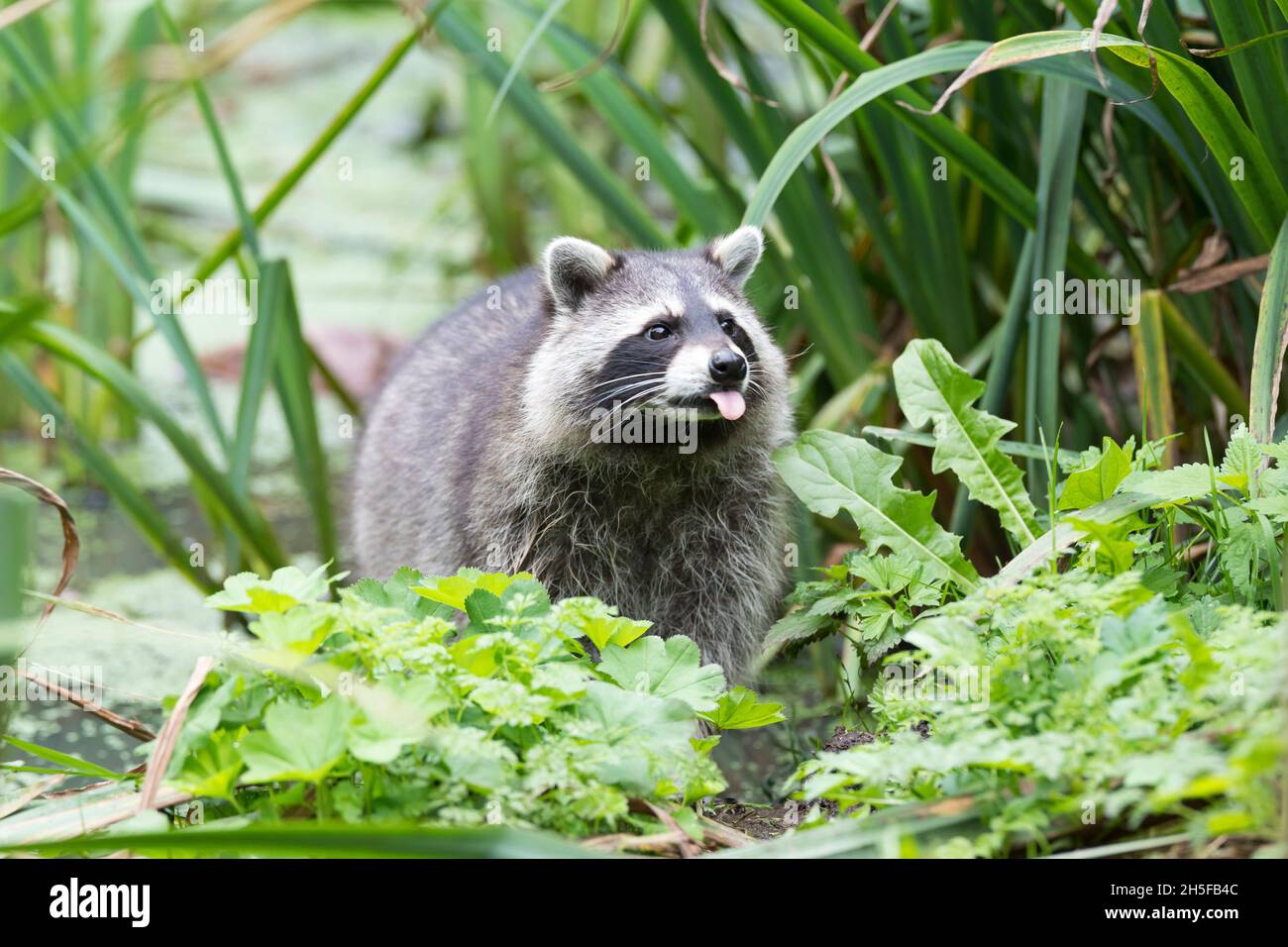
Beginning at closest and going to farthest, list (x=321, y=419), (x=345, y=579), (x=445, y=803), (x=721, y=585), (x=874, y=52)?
(x=445, y=803) → (x=721, y=585) → (x=874, y=52) → (x=345, y=579) → (x=321, y=419)

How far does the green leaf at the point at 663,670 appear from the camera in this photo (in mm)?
3299

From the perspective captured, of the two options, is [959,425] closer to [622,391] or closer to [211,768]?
[622,391]

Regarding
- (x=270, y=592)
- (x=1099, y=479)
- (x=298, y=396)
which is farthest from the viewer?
(x=298, y=396)

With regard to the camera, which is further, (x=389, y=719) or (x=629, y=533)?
(x=629, y=533)

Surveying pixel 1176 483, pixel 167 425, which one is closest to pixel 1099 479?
pixel 1176 483

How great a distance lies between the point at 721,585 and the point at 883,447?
1.12 m

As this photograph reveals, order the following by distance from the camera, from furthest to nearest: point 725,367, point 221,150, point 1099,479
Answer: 1. point 221,150
2. point 725,367
3. point 1099,479

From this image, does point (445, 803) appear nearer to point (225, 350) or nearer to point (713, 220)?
point (713, 220)

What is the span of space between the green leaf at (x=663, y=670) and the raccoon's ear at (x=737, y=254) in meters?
1.77

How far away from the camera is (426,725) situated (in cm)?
281

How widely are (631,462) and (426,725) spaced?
1.91m

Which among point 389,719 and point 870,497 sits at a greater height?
point 870,497

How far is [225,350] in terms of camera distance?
9.61 meters
